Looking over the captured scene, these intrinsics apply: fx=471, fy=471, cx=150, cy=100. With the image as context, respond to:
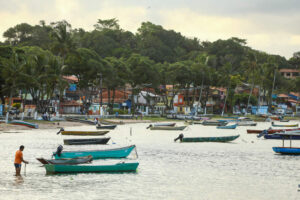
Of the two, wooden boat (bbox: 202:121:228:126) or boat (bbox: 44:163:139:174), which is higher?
wooden boat (bbox: 202:121:228:126)

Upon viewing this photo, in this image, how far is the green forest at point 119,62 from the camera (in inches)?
3233

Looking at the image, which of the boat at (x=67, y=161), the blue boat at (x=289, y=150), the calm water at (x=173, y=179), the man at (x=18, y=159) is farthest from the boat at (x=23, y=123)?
the boat at (x=67, y=161)

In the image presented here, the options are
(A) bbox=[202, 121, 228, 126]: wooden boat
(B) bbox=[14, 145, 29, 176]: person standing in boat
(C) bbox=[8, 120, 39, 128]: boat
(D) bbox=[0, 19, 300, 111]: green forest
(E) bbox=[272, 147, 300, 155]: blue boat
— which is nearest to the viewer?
(B) bbox=[14, 145, 29, 176]: person standing in boat

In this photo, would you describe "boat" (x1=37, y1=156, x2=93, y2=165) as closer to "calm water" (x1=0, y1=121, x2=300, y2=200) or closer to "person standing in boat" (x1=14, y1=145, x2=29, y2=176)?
"calm water" (x1=0, y1=121, x2=300, y2=200)

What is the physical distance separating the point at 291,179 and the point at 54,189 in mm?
14934

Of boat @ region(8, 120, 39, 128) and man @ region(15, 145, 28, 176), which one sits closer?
man @ region(15, 145, 28, 176)

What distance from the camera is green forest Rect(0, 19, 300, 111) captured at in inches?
3233

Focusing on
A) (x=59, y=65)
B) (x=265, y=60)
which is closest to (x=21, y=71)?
(x=59, y=65)

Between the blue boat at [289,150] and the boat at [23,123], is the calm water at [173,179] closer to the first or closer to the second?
the blue boat at [289,150]

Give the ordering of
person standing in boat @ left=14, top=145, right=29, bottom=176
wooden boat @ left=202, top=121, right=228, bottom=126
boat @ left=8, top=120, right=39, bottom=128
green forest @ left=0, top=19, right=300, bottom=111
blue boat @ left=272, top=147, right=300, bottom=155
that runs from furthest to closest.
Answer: wooden boat @ left=202, top=121, right=228, bottom=126 < green forest @ left=0, top=19, right=300, bottom=111 < boat @ left=8, top=120, right=39, bottom=128 < blue boat @ left=272, top=147, right=300, bottom=155 < person standing in boat @ left=14, top=145, right=29, bottom=176

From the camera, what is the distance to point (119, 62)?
109m

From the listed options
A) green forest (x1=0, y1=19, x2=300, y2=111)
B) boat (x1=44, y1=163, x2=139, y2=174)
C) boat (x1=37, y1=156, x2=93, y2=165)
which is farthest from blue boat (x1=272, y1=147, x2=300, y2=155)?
green forest (x1=0, y1=19, x2=300, y2=111)

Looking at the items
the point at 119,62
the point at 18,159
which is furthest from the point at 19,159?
the point at 119,62

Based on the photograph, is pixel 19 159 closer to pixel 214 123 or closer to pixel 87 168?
pixel 87 168
